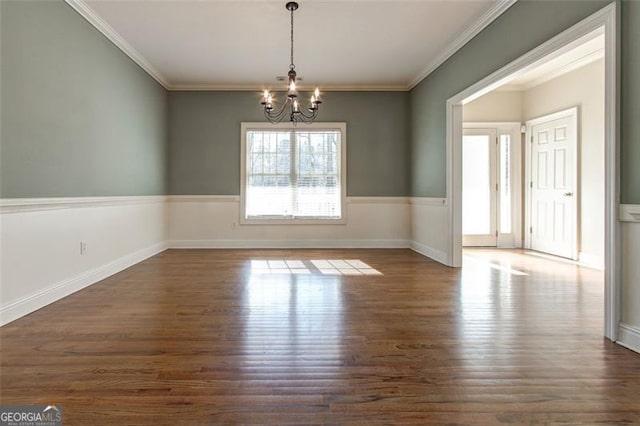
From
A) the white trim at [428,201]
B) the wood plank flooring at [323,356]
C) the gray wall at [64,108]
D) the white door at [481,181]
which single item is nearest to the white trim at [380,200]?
the white trim at [428,201]

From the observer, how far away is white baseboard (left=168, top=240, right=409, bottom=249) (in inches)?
254

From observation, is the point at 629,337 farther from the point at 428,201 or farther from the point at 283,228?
the point at 283,228

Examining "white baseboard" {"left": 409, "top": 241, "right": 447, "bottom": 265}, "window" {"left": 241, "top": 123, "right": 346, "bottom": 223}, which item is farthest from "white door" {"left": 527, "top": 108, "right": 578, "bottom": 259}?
"window" {"left": 241, "top": 123, "right": 346, "bottom": 223}

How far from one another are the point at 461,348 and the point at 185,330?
70.1 inches

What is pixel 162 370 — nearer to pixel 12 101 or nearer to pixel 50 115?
pixel 12 101

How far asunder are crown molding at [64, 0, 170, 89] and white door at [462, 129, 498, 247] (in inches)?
205

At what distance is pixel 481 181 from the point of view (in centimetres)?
656

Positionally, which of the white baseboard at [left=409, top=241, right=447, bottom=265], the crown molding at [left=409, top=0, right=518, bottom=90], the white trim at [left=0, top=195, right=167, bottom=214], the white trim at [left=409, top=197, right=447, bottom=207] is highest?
the crown molding at [left=409, top=0, right=518, bottom=90]

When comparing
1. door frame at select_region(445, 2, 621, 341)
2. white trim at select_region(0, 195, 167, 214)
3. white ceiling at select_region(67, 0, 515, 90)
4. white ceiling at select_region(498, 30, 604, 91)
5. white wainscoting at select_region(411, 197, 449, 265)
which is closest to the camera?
door frame at select_region(445, 2, 621, 341)

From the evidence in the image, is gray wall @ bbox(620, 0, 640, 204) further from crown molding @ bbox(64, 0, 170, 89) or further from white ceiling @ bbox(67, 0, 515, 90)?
crown molding @ bbox(64, 0, 170, 89)

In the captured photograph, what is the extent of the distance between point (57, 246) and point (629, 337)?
14.1ft

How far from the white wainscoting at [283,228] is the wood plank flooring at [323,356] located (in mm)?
2703

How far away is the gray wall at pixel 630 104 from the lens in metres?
2.19

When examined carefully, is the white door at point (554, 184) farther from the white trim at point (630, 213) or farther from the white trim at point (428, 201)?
the white trim at point (630, 213)
